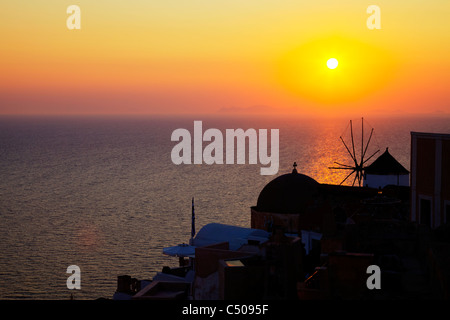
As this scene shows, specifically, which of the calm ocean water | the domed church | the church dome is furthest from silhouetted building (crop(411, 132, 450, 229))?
the calm ocean water

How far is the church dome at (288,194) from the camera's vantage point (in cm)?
4128

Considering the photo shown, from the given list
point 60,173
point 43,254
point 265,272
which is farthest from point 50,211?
point 265,272

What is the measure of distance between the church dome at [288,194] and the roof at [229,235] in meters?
4.08

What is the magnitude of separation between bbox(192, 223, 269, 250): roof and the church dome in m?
4.08

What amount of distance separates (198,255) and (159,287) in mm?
1937

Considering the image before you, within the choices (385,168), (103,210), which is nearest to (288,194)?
(385,168)

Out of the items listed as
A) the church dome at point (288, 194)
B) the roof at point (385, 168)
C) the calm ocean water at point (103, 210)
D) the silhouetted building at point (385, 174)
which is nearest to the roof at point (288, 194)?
the church dome at point (288, 194)

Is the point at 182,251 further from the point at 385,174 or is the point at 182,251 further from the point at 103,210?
the point at 103,210

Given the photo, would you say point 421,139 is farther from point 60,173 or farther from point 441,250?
point 60,173

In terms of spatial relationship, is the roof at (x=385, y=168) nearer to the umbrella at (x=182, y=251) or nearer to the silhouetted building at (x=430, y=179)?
the silhouetted building at (x=430, y=179)

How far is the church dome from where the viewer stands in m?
41.3

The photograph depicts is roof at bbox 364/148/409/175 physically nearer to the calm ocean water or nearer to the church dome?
the church dome

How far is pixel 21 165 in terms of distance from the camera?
171625mm

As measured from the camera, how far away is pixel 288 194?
42.2 meters
